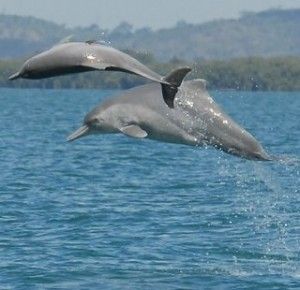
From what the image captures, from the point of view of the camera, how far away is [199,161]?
52281 mm

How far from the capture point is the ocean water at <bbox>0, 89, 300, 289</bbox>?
23.2 meters

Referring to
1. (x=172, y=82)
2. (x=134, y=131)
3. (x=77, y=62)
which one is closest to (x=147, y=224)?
(x=134, y=131)

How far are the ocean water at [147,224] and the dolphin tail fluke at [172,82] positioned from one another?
2.17 m

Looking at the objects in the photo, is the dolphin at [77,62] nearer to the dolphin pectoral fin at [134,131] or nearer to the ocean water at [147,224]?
the dolphin pectoral fin at [134,131]

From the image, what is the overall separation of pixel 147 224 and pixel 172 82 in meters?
15.1

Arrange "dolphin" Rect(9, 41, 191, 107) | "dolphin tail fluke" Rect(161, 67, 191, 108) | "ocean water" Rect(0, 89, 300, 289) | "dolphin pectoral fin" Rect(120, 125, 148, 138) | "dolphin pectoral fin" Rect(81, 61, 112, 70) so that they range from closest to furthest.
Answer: "dolphin pectoral fin" Rect(81, 61, 112, 70) → "dolphin" Rect(9, 41, 191, 107) → "dolphin tail fluke" Rect(161, 67, 191, 108) → "dolphin pectoral fin" Rect(120, 125, 148, 138) → "ocean water" Rect(0, 89, 300, 289)

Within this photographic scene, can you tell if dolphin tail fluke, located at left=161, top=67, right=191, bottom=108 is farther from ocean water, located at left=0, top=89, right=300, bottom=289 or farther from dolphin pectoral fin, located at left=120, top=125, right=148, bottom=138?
ocean water, located at left=0, top=89, right=300, bottom=289

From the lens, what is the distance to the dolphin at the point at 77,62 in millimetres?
14906

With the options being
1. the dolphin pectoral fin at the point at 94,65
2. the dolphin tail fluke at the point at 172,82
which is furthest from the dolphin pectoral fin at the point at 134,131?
the dolphin pectoral fin at the point at 94,65

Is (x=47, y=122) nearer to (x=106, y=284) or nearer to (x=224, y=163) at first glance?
(x=224, y=163)

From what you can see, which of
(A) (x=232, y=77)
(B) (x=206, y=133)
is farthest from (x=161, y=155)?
(A) (x=232, y=77)

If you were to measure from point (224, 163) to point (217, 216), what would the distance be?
2107cm

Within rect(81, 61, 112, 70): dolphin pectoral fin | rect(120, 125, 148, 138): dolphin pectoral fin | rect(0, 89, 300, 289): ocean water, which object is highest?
rect(81, 61, 112, 70): dolphin pectoral fin

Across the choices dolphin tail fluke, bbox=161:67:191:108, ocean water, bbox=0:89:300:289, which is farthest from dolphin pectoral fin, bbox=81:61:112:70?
ocean water, bbox=0:89:300:289
